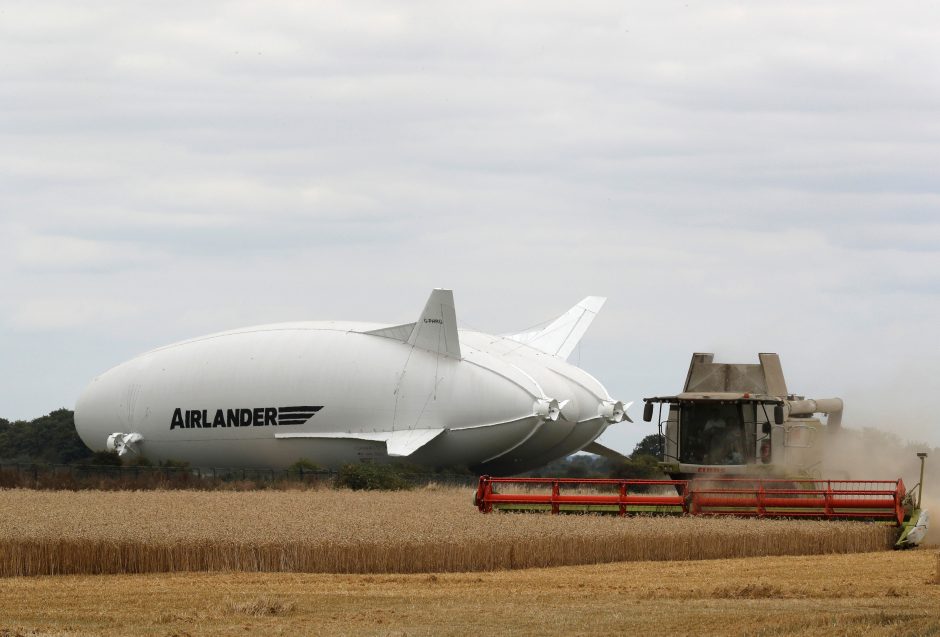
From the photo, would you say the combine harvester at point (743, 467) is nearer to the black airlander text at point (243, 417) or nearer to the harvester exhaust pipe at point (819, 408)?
the harvester exhaust pipe at point (819, 408)

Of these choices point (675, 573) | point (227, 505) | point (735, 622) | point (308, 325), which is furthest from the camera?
point (308, 325)

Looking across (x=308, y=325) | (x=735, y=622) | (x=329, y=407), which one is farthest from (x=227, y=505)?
(x=308, y=325)

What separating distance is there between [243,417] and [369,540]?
4460cm

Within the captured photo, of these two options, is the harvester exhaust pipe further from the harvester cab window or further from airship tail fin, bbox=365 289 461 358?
airship tail fin, bbox=365 289 461 358

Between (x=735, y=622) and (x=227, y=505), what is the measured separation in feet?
78.8

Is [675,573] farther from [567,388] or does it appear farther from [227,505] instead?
[567,388]

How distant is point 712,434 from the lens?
38812mm

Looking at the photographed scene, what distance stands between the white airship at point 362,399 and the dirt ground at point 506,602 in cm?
3879

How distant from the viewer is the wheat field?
2623cm

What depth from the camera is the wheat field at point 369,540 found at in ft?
86.1

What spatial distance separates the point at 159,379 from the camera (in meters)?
74.6

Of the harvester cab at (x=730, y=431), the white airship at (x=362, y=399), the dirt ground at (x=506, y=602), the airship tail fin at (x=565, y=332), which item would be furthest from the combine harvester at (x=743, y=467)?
the airship tail fin at (x=565, y=332)

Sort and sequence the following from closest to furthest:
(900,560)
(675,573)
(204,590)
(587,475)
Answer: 1. (204,590)
2. (675,573)
3. (900,560)
4. (587,475)

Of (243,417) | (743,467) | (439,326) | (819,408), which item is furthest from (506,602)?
(243,417)
